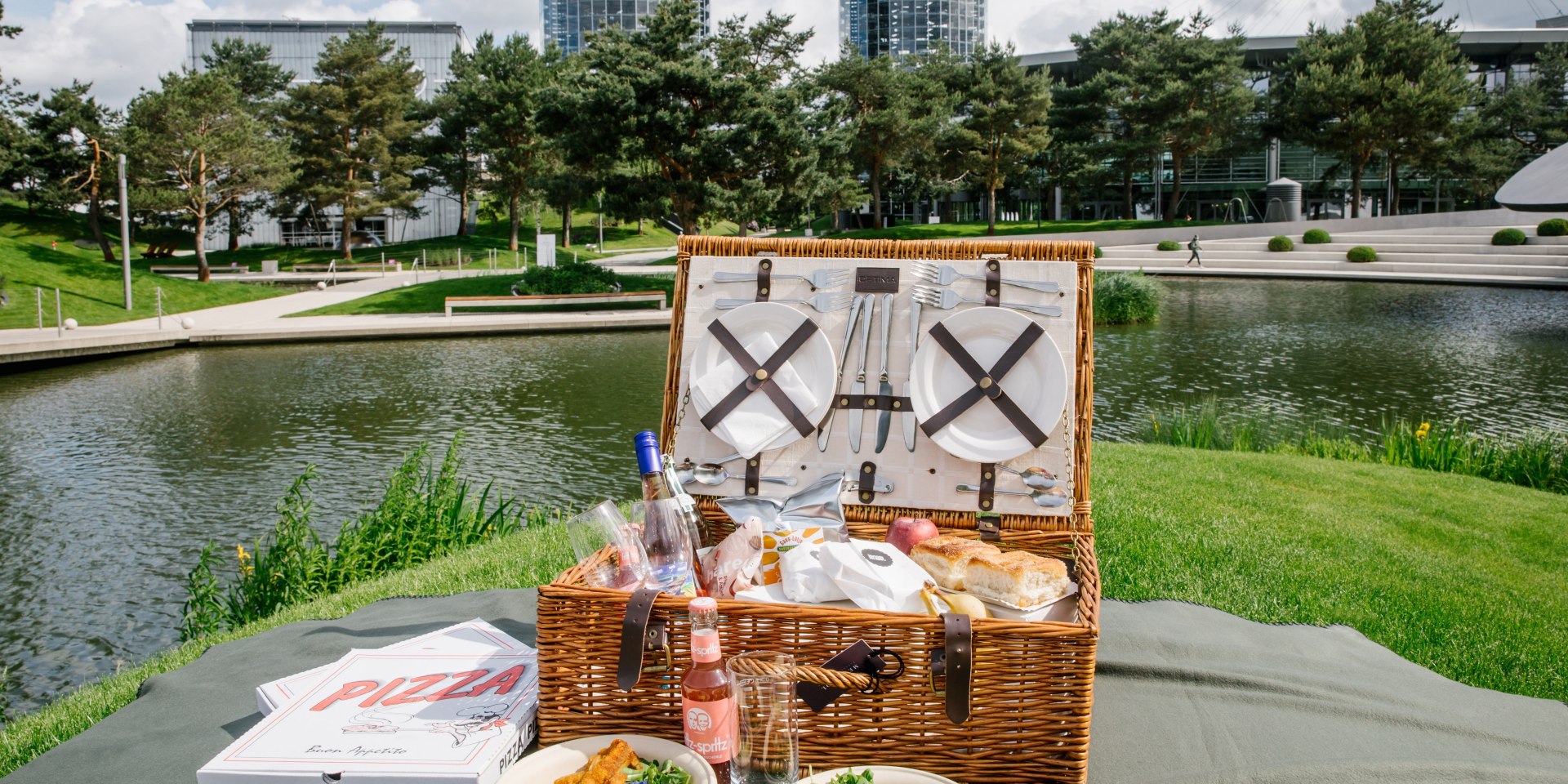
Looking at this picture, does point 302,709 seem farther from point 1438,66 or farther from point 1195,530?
point 1438,66

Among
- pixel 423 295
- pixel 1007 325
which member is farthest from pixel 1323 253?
pixel 1007 325

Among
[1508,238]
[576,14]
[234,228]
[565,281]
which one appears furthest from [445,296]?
[576,14]

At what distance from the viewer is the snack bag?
2305 mm

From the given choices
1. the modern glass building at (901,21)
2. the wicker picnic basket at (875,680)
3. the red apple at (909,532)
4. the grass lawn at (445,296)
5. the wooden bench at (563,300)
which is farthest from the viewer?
the modern glass building at (901,21)

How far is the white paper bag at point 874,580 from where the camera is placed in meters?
2.02

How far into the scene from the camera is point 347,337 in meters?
17.6

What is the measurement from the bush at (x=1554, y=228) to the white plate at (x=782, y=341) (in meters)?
33.0

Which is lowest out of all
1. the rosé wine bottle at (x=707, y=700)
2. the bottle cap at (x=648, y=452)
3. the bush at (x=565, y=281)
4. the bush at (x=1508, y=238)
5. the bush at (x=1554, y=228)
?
the rosé wine bottle at (x=707, y=700)

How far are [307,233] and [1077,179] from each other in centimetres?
3529

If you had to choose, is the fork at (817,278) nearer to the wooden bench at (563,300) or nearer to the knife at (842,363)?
the knife at (842,363)

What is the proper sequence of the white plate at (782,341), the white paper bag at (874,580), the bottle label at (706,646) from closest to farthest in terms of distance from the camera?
the bottle label at (706,646) → the white paper bag at (874,580) → the white plate at (782,341)

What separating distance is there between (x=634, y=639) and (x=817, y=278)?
1354mm

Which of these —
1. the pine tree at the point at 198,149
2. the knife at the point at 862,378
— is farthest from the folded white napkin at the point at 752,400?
the pine tree at the point at 198,149

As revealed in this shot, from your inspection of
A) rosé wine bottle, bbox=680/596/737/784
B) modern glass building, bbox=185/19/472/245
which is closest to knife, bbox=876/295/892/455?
rosé wine bottle, bbox=680/596/737/784
